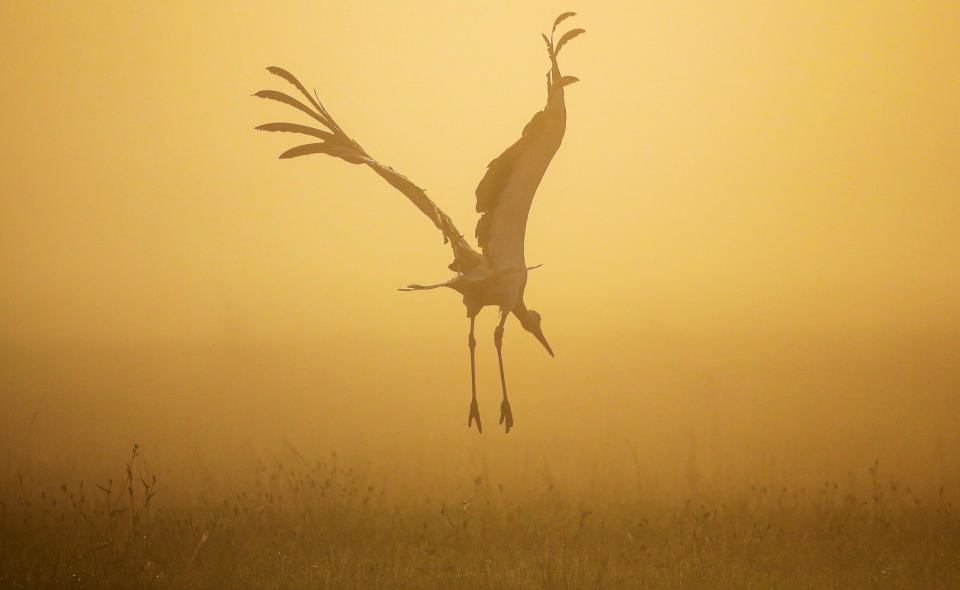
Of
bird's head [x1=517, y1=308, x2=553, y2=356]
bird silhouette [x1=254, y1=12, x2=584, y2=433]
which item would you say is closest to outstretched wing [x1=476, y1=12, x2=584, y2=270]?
bird silhouette [x1=254, y1=12, x2=584, y2=433]

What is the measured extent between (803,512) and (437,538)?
11.1 feet

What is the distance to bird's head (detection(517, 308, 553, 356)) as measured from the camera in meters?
8.98

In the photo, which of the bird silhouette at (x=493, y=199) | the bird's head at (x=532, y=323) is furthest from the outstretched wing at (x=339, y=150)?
the bird's head at (x=532, y=323)

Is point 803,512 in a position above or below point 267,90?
below

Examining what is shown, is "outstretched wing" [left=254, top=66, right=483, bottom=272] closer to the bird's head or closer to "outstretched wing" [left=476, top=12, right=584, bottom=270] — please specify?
"outstretched wing" [left=476, top=12, right=584, bottom=270]

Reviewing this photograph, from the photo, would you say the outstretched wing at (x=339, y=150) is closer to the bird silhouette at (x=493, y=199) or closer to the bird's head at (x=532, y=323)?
the bird silhouette at (x=493, y=199)

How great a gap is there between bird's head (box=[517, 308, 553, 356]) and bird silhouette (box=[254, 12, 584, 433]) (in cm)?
35

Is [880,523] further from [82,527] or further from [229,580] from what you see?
[82,527]

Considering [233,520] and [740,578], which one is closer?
[740,578]

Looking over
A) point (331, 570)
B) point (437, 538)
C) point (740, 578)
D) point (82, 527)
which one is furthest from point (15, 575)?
point (740, 578)

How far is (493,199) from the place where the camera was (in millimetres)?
8312

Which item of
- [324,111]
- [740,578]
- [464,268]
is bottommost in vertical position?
[740,578]

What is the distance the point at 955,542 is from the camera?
326 inches

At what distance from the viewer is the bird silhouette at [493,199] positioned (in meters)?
7.80
